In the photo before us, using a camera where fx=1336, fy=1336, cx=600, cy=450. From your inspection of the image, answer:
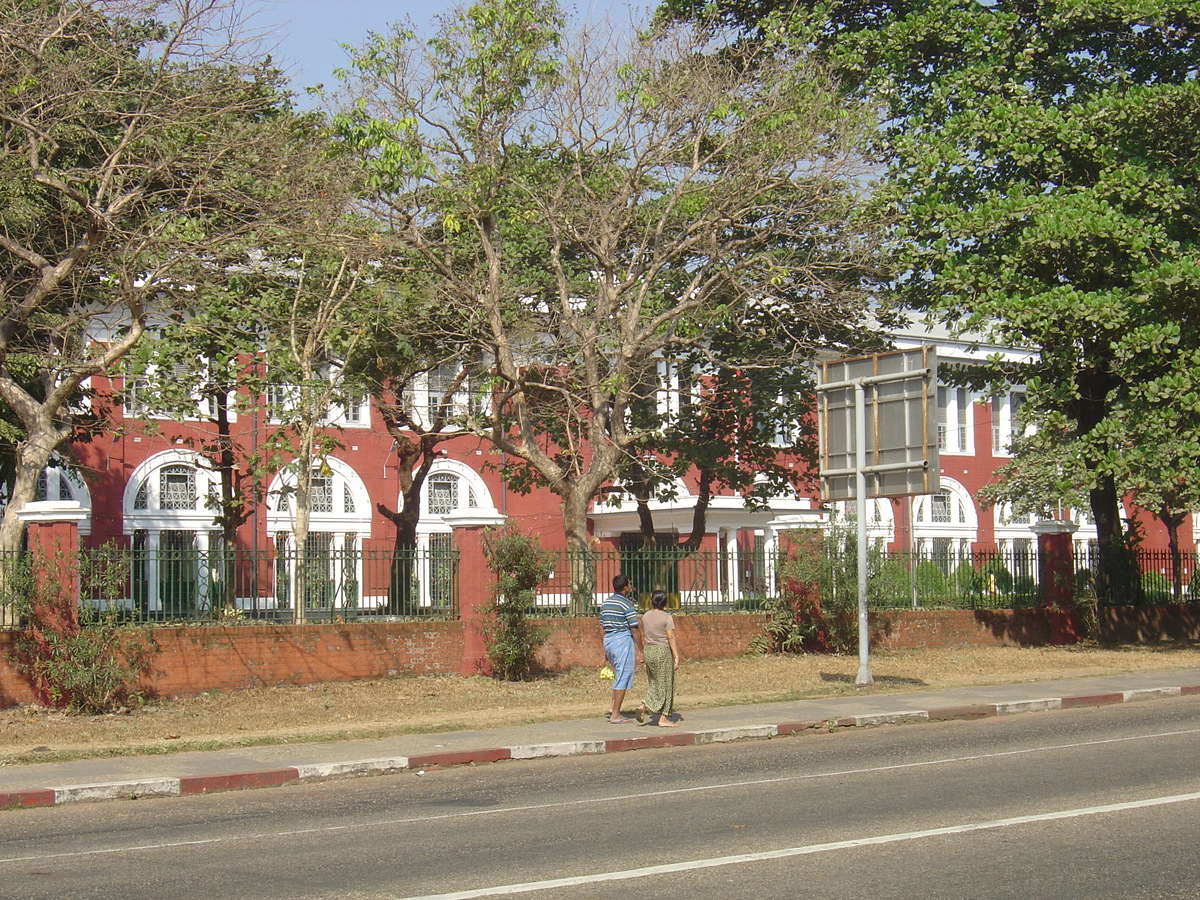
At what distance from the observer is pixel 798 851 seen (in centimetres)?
782

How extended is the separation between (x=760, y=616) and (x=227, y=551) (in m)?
9.11

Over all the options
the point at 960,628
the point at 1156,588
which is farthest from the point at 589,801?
the point at 1156,588

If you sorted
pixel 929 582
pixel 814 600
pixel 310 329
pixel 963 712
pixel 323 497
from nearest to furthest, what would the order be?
pixel 963 712
pixel 814 600
pixel 310 329
pixel 929 582
pixel 323 497

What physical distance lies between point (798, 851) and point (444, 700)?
10.7m

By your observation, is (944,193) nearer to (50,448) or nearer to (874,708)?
(874,708)

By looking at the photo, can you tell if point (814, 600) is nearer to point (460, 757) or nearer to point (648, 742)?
point (648, 742)

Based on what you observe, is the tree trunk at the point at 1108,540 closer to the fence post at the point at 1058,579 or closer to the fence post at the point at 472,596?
the fence post at the point at 1058,579

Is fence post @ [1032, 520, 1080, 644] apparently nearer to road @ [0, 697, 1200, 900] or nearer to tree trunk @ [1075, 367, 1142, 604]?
tree trunk @ [1075, 367, 1142, 604]

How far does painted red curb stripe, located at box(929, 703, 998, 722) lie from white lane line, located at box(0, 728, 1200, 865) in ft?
10.5

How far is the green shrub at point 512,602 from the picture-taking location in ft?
63.0

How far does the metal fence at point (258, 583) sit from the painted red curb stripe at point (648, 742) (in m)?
5.97

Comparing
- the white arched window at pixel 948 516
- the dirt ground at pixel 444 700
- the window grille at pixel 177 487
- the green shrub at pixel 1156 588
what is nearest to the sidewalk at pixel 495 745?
the dirt ground at pixel 444 700

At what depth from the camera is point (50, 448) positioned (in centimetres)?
1802

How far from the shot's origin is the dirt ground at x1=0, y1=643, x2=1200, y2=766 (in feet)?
48.4
